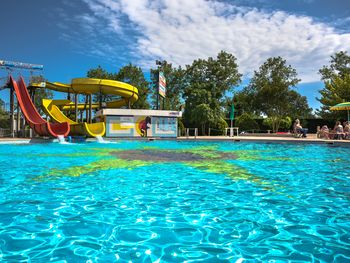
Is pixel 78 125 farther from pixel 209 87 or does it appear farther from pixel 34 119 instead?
pixel 209 87

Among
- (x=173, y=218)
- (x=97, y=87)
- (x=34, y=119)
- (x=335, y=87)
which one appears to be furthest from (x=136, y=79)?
(x=173, y=218)

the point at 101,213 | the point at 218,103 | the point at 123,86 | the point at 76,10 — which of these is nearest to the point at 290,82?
the point at 218,103

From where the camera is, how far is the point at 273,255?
9.64 ft

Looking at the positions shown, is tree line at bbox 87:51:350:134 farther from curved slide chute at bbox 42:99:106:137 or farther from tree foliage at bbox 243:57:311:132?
curved slide chute at bbox 42:99:106:137

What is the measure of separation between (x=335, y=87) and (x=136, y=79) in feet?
85.0

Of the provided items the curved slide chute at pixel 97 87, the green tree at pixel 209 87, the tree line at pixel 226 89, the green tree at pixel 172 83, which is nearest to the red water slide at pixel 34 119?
the curved slide chute at pixel 97 87

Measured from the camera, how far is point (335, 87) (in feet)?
104

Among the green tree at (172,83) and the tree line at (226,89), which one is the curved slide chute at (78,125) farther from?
the green tree at (172,83)

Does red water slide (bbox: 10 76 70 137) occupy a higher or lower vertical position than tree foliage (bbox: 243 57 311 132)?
lower

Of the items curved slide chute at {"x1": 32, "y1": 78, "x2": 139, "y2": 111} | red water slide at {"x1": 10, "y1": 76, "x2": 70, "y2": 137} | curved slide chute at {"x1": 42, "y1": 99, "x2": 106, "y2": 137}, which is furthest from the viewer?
curved slide chute at {"x1": 32, "y1": 78, "x2": 139, "y2": 111}

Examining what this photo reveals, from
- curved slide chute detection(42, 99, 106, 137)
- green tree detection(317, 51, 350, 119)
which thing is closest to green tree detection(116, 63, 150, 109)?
curved slide chute detection(42, 99, 106, 137)

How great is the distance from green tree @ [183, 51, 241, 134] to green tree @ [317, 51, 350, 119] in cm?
1155

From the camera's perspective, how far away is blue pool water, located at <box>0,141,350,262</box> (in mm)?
2988

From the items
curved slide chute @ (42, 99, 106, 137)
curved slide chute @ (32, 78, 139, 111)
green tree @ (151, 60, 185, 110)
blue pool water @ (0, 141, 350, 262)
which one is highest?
green tree @ (151, 60, 185, 110)
